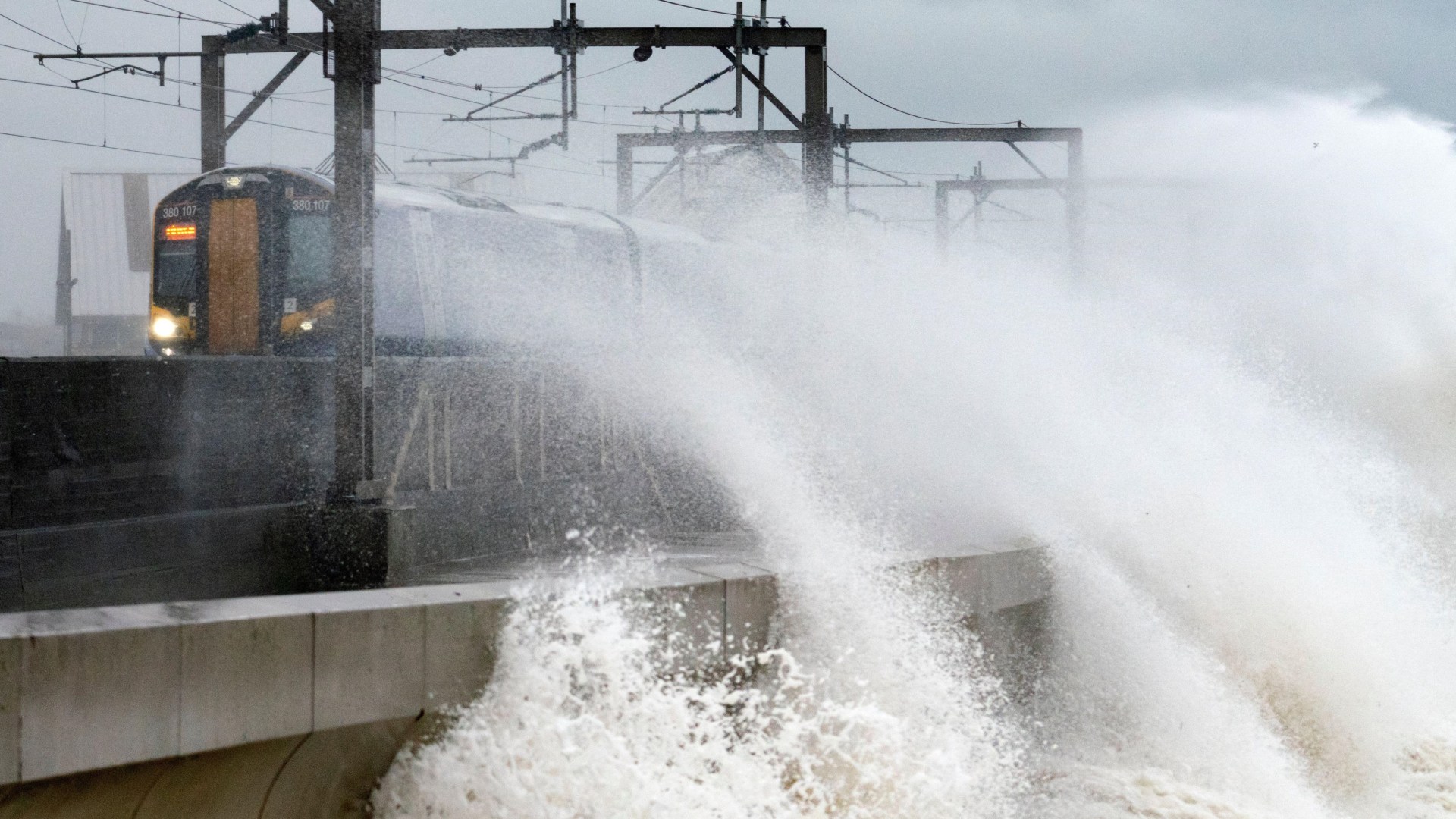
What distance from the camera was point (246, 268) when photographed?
13977 mm

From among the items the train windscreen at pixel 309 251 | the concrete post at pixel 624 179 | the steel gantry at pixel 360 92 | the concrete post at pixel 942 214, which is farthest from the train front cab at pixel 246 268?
the concrete post at pixel 942 214

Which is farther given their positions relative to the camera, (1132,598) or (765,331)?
(765,331)

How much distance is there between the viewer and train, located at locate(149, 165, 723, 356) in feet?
43.2

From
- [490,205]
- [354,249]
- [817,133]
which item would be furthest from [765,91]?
[354,249]

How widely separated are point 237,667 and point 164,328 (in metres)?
11.4

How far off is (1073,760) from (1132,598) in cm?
109

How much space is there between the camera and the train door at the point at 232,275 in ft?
45.4

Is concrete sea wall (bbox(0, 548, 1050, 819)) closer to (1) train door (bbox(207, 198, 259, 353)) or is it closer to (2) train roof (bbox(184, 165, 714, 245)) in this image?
(2) train roof (bbox(184, 165, 714, 245))

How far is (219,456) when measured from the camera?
8375 mm

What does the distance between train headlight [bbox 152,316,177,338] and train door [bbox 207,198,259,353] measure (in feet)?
2.14

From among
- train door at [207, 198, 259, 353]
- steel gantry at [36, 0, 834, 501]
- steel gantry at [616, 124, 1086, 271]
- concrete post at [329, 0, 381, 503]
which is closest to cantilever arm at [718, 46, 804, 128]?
steel gantry at [36, 0, 834, 501]

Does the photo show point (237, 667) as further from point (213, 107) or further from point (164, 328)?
point (213, 107)

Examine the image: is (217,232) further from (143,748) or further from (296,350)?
(143,748)

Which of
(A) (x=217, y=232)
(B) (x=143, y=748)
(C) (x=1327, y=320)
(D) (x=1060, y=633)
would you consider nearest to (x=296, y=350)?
(A) (x=217, y=232)
